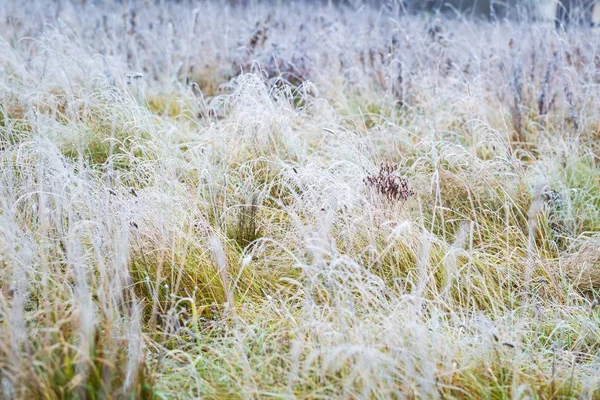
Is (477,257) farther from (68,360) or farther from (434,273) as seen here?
(68,360)

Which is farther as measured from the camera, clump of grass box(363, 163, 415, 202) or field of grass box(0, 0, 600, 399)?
clump of grass box(363, 163, 415, 202)

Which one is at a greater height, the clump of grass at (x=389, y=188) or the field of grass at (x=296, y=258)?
the clump of grass at (x=389, y=188)

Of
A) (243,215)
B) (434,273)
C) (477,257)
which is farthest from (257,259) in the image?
(477,257)

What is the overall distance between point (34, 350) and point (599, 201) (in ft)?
8.88

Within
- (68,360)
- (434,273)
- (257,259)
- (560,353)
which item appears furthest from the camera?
(257,259)

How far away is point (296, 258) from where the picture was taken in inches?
75.2

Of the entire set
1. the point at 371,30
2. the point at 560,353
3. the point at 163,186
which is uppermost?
the point at 371,30

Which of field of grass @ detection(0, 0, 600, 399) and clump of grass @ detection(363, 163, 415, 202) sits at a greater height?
clump of grass @ detection(363, 163, 415, 202)

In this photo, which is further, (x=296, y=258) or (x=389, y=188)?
(x=389, y=188)

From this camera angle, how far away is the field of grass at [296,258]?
160 centimetres

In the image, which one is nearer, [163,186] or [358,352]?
[358,352]

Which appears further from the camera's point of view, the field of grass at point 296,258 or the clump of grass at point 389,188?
the clump of grass at point 389,188

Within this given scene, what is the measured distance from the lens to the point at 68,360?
143 centimetres

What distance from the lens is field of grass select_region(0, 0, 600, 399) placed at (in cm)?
160
